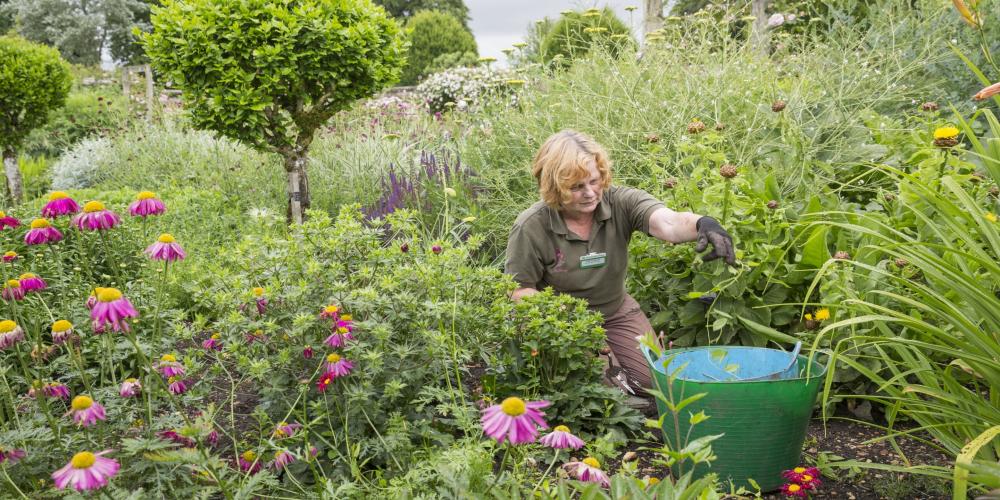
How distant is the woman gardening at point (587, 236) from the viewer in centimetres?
287

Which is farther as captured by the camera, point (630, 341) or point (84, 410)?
point (630, 341)

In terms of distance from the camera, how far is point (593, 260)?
2.97m

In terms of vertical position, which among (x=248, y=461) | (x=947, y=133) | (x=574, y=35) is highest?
(x=574, y=35)

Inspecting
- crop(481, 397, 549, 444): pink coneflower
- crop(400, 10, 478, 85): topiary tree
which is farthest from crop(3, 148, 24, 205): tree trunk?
crop(400, 10, 478, 85): topiary tree

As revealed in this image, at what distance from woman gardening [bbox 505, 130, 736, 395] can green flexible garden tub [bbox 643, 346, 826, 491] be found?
706mm

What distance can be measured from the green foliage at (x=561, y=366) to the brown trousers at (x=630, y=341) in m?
0.43

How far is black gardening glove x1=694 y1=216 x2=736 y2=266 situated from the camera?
246 centimetres

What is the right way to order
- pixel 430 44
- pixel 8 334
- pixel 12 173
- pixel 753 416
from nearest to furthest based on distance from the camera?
1. pixel 8 334
2. pixel 753 416
3. pixel 12 173
4. pixel 430 44

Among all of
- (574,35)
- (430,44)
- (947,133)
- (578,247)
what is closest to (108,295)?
(578,247)

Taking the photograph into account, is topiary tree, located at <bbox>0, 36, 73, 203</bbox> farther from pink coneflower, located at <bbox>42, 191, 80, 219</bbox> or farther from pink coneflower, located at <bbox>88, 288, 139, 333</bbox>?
pink coneflower, located at <bbox>88, 288, 139, 333</bbox>

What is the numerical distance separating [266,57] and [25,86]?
187 inches

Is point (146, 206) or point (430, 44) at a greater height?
point (430, 44)

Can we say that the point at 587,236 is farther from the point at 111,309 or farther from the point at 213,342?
the point at 111,309

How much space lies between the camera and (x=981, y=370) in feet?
5.99
